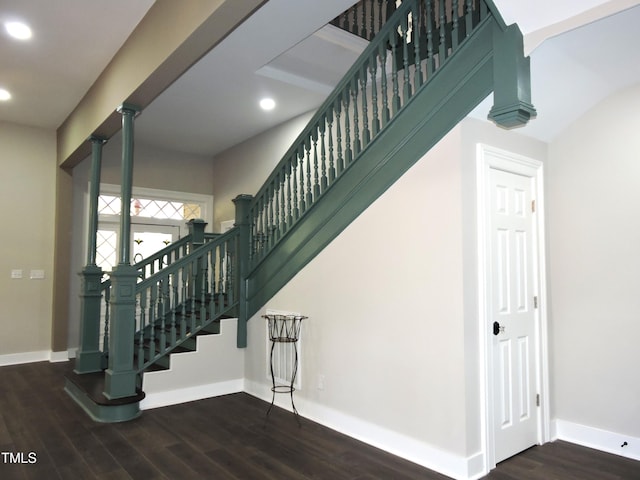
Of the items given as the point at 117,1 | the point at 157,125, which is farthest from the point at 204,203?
the point at 117,1

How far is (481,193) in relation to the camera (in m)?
3.02

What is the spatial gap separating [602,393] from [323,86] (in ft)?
13.4

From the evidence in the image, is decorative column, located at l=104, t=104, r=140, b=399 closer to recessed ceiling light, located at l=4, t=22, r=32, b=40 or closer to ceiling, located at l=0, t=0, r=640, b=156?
ceiling, located at l=0, t=0, r=640, b=156

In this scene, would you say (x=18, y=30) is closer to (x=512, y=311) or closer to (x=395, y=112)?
(x=395, y=112)

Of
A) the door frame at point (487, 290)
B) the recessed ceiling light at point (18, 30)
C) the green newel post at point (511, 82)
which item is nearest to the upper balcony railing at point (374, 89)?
the green newel post at point (511, 82)

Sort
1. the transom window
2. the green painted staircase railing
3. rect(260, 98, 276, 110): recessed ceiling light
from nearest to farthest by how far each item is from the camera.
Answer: the green painted staircase railing < rect(260, 98, 276, 110): recessed ceiling light < the transom window

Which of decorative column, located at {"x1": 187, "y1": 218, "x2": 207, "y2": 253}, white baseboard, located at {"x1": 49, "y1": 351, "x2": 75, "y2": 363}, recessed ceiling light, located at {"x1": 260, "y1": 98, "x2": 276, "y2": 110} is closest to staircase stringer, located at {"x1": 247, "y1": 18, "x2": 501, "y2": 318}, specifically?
decorative column, located at {"x1": 187, "y1": 218, "x2": 207, "y2": 253}

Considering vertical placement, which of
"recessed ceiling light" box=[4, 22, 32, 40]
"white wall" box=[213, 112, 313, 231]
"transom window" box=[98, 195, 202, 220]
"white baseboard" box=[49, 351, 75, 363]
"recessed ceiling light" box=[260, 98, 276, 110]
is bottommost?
"white baseboard" box=[49, 351, 75, 363]

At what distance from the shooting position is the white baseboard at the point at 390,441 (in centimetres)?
278

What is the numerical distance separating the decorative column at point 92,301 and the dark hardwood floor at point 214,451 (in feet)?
2.74

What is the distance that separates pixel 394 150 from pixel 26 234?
5.70m

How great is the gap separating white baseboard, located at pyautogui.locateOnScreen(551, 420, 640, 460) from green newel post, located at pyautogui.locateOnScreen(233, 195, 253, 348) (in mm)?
3050

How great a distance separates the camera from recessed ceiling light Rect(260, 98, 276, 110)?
216 inches

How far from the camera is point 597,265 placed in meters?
3.38
